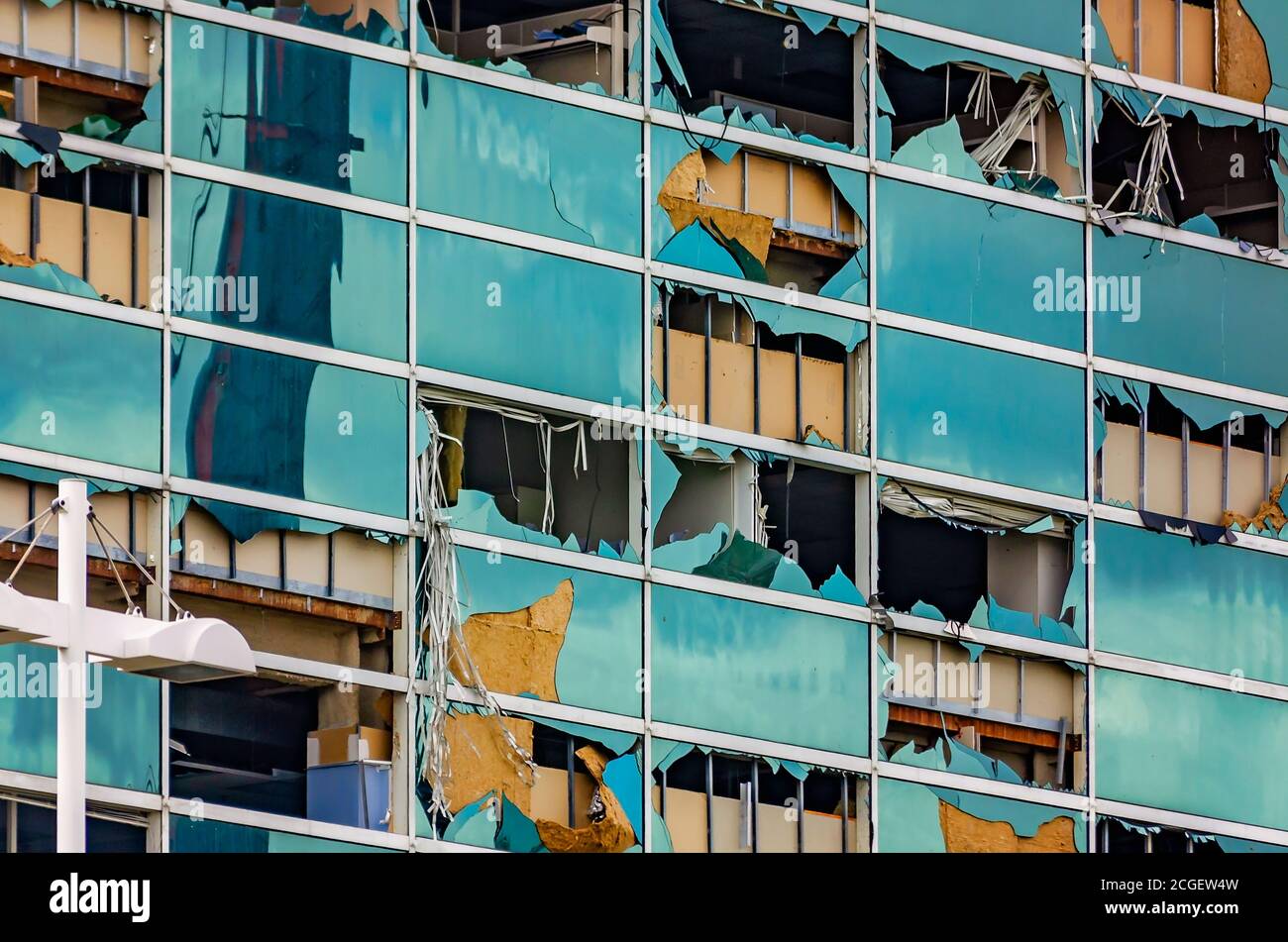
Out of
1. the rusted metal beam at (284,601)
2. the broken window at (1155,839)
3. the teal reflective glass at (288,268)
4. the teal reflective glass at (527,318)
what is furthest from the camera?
the broken window at (1155,839)

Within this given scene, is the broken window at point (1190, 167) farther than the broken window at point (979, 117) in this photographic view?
Yes

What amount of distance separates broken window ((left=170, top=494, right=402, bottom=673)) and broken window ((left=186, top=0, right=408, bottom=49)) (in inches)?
205

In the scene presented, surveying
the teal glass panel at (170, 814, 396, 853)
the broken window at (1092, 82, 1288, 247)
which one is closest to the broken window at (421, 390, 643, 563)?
the teal glass panel at (170, 814, 396, 853)

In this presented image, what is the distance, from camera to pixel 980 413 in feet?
140

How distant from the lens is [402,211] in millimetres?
38625

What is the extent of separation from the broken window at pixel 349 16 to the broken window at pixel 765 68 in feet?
11.0

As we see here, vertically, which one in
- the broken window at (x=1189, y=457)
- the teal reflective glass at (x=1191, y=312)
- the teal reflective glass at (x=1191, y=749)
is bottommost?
the teal reflective glass at (x=1191, y=749)

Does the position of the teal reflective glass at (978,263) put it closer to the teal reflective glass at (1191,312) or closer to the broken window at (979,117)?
the broken window at (979,117)

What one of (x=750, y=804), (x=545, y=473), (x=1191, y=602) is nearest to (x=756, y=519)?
(x=545, y=473)

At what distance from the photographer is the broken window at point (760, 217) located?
40.8 m

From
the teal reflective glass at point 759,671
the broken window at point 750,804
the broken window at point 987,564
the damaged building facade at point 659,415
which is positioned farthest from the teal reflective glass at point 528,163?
the broken window at point 750,804

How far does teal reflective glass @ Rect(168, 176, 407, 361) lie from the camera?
37.1m

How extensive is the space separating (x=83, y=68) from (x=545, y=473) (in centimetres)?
667
